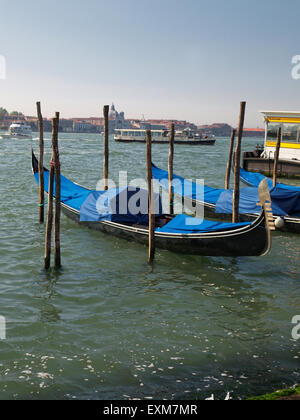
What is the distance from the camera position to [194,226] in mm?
8648

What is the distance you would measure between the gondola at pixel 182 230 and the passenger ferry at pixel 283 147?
12014 millimetres

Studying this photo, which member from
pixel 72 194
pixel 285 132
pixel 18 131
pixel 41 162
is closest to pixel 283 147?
pixel 285 132

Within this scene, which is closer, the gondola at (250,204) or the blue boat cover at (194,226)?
the blue boat cover at (194,226)

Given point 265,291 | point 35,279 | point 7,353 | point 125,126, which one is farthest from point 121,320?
point 125,126

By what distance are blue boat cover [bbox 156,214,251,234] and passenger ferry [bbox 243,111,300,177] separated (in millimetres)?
12932

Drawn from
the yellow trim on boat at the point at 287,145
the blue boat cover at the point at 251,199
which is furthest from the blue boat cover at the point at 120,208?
the yellow trim on boat at the point at 287,145

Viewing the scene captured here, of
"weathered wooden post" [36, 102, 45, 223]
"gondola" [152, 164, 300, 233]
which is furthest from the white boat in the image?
"weathered wooden post" [36, 102, 45, 223]

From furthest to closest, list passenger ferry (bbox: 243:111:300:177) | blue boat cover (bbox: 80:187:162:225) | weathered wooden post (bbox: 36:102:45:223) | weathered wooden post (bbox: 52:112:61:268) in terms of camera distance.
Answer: passenger ferry (bbox: 243:111:300:177), weathered wooden post (bbox: 36:102:45:223), blue boat cover (bbox: 80:187:162:225), weathered wooden post (bbox: 52:112:61:268)

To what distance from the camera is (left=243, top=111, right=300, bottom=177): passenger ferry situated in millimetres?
20391

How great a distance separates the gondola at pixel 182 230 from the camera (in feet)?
25.1

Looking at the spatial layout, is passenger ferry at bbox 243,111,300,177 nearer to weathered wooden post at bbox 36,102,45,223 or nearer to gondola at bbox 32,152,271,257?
gondola at bbox 32,152,271,257

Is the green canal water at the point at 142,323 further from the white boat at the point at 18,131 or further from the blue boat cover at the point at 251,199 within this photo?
the white boat at the point at 18,131

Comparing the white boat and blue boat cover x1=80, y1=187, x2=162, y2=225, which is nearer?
blue boat cover x1=80, y1=187, x2=162, y2=225

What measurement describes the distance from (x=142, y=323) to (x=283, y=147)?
58.2 ft
